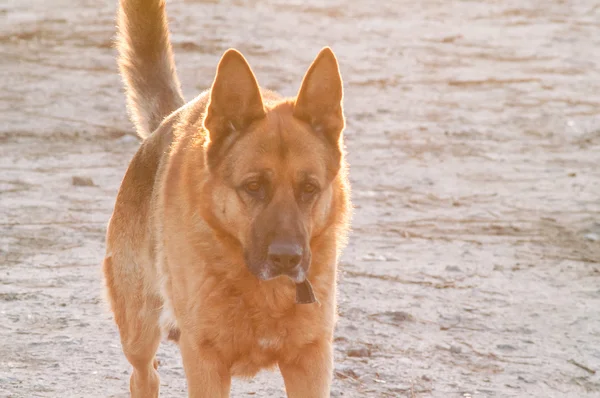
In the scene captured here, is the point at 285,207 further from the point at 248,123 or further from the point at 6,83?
the point at 6,83

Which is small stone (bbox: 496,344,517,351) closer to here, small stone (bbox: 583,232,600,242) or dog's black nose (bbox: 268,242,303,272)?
small stone (bbox: 583,232,600,242)

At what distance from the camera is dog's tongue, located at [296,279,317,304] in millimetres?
4391

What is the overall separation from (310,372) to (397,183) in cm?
477

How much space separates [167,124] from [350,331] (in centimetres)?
173

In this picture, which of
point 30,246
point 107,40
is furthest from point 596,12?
point 30,246

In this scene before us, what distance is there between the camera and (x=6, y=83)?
11.1 meters

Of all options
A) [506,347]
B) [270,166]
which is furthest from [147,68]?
[506,347]

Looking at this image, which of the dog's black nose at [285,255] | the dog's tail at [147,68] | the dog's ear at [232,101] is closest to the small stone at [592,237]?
the dog's tail at [147,68]

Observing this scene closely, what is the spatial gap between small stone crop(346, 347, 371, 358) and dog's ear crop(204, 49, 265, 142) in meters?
1.84

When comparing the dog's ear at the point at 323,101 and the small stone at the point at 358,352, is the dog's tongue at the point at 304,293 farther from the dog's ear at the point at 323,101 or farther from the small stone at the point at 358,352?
the small stone at the point at 358,352

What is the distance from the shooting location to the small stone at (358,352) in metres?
5.85

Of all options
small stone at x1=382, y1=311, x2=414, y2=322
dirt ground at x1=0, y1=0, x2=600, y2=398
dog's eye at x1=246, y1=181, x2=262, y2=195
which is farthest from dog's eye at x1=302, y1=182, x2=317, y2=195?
small stone at x1=382, y1=311, x2=414, y2=322

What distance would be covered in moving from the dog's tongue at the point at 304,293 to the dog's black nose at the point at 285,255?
21 cm

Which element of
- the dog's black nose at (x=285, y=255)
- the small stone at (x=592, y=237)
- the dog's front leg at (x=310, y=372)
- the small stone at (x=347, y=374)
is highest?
the dog's black nose at (x=285, y=255)
